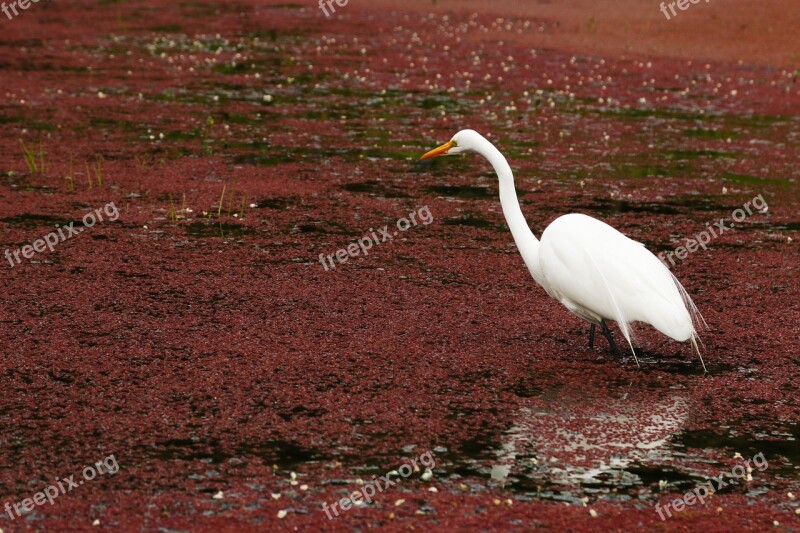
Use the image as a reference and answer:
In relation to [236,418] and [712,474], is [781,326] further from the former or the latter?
[236,418]

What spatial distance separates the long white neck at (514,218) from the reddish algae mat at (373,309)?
51cm

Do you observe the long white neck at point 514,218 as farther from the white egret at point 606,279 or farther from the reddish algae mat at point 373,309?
the reddish algae mat at point 373,309

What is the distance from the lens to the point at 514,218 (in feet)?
20.7

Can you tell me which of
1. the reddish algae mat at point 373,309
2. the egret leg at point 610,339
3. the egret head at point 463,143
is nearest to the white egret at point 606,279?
the egret leg at point 610,339

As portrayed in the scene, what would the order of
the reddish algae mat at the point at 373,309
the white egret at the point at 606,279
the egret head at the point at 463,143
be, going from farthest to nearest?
1. the egret head at the point at 463,143
2. the white egret at the point at 606,279
3. the reddish algae mat at the point at 373,309

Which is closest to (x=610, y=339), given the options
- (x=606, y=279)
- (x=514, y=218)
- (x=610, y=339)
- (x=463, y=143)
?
(x=610, y=339)

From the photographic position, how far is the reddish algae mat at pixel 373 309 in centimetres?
446

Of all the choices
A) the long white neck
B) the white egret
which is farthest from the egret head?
the white egret

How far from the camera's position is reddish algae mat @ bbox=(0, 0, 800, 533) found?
176 inches

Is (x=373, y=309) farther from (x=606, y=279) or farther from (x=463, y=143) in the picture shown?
(x=606, y=279)

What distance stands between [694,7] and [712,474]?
17563mm

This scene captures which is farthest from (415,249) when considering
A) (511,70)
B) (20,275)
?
(511,70)

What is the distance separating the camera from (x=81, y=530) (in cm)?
402

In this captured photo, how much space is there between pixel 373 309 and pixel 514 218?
1105 millimetres
